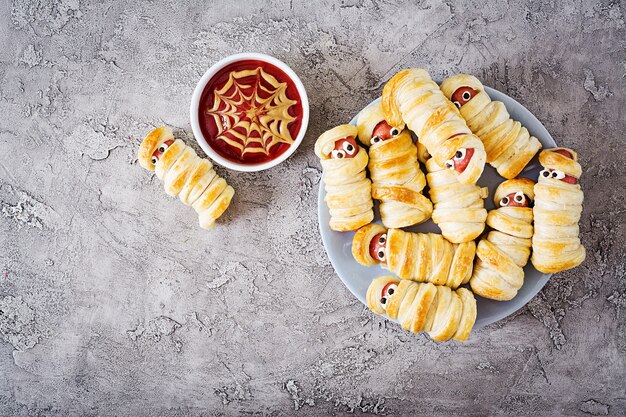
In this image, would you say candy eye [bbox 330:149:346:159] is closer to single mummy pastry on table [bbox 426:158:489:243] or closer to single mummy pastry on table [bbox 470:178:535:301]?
single mummy pastry on table [bbox 426:158:489:243]

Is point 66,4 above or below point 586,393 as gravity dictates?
above

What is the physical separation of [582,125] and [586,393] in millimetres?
978

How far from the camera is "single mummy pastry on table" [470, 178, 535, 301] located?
183cm

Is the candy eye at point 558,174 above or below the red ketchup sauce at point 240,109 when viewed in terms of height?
below

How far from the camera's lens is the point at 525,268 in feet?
6.36

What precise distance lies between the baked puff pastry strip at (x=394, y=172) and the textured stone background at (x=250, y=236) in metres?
0.24

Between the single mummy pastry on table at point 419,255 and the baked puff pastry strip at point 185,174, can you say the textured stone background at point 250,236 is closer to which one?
the baked puff pastry strip at point 185,174

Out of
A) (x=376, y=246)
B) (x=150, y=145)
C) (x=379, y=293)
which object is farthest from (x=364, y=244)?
(x=150, y=145)

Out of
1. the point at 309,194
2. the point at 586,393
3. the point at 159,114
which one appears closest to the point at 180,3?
the point at 159,114

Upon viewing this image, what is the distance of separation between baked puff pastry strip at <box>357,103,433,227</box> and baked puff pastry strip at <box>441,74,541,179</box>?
20 cm

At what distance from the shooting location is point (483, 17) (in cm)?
211

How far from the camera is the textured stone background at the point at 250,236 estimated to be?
2105 mm

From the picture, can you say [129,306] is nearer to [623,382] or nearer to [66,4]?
[66,4]

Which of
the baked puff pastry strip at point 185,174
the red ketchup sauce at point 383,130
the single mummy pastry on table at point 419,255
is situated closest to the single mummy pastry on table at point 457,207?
the single mummy pastry on table at point 419,255
